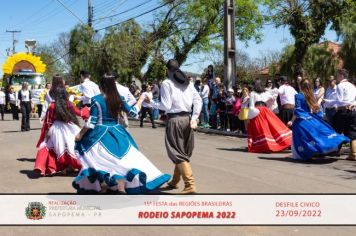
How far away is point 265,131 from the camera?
516 inches

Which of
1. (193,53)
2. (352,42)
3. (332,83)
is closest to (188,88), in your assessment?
(332,83)

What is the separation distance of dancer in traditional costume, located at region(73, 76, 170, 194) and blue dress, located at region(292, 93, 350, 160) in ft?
16.1

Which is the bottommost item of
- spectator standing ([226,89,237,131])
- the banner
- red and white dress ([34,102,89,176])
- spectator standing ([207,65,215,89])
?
the banner

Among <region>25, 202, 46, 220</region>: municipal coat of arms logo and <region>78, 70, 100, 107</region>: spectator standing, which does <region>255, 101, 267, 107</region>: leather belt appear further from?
<region>25, 202, 46, 220</region>: municipal coat of arms logo

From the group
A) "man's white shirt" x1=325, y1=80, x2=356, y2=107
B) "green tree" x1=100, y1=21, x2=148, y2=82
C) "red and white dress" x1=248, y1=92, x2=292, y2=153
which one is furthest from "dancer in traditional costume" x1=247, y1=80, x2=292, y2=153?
"green tree" x1=100, y1=21, x2=148, y2=82

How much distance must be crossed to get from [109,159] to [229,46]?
1451cm

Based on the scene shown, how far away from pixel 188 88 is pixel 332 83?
6.86 meters

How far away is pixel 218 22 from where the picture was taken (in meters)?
45.7


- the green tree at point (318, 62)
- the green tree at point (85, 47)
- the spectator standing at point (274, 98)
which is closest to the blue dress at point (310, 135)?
the spectator standing at point (274, 98)

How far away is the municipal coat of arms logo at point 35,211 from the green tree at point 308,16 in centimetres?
2644

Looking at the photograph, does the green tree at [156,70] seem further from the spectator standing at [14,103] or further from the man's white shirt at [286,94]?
the man's white shirt at [286,94]

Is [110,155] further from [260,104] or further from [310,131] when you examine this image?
[260,104]

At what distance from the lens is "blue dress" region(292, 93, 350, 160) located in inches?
439
